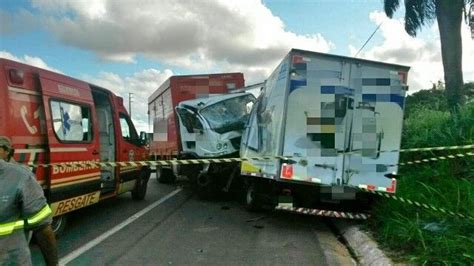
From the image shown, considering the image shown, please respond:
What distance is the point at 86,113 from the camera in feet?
24.3

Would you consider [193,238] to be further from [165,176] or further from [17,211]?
[165,176]

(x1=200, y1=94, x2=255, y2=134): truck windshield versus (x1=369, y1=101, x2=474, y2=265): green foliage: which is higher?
(x1=200, y1=94, x2=255, y2=134): truck windshield

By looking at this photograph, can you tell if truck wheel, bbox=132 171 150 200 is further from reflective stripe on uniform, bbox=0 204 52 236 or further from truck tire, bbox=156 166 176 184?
reflective stripe on uniform, bbox=0 204 52 236

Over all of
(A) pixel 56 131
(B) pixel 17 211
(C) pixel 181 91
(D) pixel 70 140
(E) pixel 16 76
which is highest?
(C) pixel 181 91

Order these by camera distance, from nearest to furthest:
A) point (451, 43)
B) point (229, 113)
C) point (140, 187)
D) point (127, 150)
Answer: point (127, 150) < point (140, 187) < point (229, 113) < point (451, 43)

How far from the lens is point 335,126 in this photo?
7410 millimetres

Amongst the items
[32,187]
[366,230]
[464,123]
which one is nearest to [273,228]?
[366,230]

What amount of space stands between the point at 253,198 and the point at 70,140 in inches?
137

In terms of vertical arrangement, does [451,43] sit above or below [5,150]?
above

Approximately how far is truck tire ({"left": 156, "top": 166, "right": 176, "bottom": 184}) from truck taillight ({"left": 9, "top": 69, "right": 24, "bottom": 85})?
331 inches

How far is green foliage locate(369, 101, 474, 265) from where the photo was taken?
4937 millimetres

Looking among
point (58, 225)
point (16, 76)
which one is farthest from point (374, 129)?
point (16, 76)

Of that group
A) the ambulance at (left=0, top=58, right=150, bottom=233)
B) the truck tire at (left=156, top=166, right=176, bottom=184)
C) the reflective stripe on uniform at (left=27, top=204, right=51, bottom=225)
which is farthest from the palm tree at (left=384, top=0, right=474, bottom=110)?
the reflective stripe on uniform at (left=27, top=204, right=51, bottom=225)

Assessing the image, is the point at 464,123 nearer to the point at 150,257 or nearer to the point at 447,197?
the point at 447,197
